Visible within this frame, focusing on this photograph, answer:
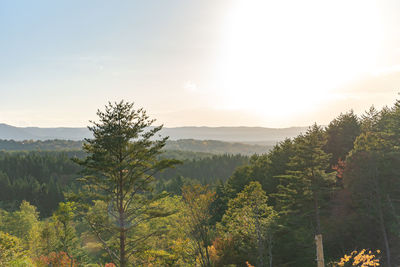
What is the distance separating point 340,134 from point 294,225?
17781 millimetres

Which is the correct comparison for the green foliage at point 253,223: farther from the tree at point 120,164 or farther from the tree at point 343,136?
the tree at point 343,136

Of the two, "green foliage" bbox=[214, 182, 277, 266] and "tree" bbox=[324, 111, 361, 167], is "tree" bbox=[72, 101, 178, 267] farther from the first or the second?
"tree" bbox=[324, 111, 361, 167]

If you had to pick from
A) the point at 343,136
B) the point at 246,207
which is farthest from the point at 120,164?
the point at 343,136

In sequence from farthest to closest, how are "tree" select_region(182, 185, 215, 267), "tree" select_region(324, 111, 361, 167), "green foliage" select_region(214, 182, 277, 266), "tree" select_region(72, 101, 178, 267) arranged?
"tree" select_region(324, 111, 361, 167), "tree" select_region(182, 185, 215, 267), "green foliage" select_region(214, 182, 277, 266), "tree" select_region(72, 101, 178, 267)

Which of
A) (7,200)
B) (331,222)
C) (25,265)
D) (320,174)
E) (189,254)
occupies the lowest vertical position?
(7,200)

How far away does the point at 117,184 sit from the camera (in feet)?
56.7

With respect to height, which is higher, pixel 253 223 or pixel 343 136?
pixel 343 136

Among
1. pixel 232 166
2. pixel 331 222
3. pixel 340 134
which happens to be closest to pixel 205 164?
pixel 232 166

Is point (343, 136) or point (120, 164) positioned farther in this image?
point (343, 136)

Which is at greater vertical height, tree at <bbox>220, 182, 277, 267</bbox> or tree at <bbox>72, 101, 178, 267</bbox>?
tree at <bbox>72, 101, 178, 267</bbox>

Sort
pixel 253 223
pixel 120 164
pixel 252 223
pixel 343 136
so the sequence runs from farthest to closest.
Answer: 1. pixel 343 136
2. pixel 252 223
3. pixel 253 223
4. pixel 120 164

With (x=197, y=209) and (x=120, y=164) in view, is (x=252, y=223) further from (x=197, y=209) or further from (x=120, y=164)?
(x=120, y=164)

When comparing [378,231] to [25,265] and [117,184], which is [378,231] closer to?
[117,184]

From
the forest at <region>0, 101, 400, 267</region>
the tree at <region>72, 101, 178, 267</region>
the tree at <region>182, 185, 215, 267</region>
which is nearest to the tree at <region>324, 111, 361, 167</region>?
the forest at <region>0, 101, 400, 267</region>
